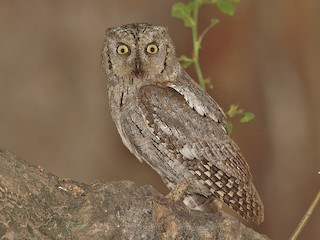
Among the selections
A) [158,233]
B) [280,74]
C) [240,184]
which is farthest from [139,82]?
[280,74]

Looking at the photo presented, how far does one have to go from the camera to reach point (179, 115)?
296 centimetres

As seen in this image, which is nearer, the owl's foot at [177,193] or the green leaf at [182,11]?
the owl's foot at [177,193]

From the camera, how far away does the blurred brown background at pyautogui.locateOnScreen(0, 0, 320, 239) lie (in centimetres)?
454

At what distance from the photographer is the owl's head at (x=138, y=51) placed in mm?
2977

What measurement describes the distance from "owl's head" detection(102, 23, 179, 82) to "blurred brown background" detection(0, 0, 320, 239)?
59.1 inches

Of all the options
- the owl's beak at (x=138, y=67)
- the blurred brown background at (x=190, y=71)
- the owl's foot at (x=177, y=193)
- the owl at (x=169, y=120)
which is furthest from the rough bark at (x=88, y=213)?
the blurred brown background at (x=190, y=71)

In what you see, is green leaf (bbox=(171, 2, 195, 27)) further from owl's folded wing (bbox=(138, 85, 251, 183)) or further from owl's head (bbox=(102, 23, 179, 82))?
owl's folded wing (bbox=(138, 85, 251, 183))

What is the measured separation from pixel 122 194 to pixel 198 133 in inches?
26.0

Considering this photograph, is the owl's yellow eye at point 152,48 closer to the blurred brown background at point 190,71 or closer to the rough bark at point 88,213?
the rough bark at point 88,213

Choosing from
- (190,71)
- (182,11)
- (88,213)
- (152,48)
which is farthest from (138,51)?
(190,71)

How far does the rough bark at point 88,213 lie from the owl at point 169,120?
461mm

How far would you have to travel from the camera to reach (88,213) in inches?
91.8

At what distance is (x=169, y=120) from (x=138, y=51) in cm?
30

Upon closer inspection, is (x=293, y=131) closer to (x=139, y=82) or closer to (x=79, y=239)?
(x=139, y=82)
